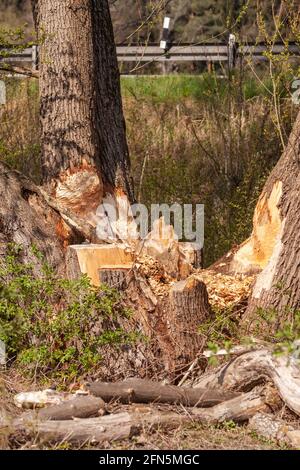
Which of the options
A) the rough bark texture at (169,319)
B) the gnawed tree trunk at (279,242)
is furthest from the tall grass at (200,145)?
the rough bark texture at (169,319)

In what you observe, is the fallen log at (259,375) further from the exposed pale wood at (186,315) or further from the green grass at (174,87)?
the green grass at (174,87)

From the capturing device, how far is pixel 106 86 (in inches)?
300

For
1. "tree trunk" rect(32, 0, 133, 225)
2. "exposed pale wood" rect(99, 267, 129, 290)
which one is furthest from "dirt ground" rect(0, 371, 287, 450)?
"tree trunk" rect(32, 0, 133, 225)

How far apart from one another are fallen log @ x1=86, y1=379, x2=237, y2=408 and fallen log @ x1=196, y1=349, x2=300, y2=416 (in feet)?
0.39

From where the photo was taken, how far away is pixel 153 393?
532cm

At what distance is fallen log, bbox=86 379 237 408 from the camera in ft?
17.1

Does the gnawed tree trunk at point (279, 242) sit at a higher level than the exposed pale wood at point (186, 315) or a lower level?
higher

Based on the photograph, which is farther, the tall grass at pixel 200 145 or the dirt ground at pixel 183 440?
the tall grass at pixel 200 145

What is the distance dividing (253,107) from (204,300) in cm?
577

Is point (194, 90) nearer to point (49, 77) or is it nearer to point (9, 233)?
point (49, 77)

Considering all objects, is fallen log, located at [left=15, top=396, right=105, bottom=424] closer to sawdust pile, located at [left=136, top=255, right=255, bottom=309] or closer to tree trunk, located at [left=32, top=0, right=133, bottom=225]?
sawdust pile, located at [left=136, top=255, right=255, bottom=309]

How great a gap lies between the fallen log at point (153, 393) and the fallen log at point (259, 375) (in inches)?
4.6

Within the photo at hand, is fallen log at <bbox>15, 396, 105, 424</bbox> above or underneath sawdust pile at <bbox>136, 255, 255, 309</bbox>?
underneath

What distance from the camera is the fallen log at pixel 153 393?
206 inches
